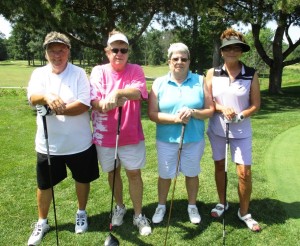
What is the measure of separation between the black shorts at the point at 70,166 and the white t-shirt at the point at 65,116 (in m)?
0.07

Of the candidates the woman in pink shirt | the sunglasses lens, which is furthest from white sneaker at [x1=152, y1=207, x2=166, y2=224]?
the sunglasses lens

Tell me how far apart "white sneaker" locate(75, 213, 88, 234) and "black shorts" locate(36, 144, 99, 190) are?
18.1 inches

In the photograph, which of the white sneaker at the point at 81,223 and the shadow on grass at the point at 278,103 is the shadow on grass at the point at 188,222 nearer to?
the white sneaker at the point at 81,223

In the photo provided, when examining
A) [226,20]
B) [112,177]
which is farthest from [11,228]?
[226,20]

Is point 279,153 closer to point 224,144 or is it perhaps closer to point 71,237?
point 224,144

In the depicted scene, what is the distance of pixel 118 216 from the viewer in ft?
13.3

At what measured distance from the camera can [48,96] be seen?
323 cm

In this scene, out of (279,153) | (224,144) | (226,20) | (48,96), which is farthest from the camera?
(226,20)

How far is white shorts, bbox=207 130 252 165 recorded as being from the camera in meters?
3.81

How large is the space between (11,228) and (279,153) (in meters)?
4.79

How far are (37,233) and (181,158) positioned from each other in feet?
5.60

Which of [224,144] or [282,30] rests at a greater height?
[282,30]

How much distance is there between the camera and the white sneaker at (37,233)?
3655 millimetres

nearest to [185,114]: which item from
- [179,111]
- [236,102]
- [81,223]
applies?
[179,111]
